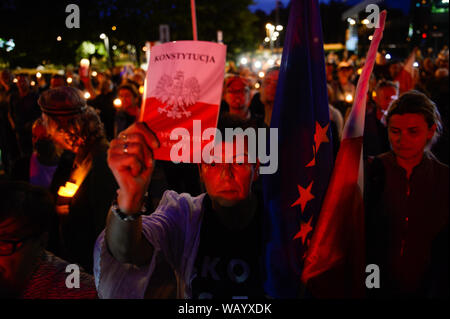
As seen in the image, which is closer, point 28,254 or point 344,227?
point 28,254

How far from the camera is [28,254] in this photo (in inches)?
84.6

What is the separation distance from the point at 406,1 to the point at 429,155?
35.4 m

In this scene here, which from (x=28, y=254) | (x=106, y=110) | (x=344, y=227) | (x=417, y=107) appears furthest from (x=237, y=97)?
(x=28, y=254)

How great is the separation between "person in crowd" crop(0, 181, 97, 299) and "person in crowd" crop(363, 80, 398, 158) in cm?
368

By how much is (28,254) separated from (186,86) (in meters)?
1.12

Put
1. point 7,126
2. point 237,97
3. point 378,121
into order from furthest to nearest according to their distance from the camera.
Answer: point 7,126
point 237,97
point 378,121

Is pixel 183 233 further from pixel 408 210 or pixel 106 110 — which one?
pixel 106 110

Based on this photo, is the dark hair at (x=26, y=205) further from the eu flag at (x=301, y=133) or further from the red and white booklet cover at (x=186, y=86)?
the eu flag at (x=301, y=133)

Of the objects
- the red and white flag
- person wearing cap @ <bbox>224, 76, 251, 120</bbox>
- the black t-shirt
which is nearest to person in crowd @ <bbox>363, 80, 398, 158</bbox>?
person wearing cap @ <bbox>224, 76, 251, 120</bbox>

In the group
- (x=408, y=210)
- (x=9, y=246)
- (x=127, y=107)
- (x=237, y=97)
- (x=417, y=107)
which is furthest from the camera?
(x=127, y=107)

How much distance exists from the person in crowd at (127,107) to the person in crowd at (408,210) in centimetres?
442

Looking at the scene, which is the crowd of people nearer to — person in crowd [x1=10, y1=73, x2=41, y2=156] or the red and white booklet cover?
the red and white booklet cover

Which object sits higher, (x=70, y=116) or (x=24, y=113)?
(x=24, y=113)
